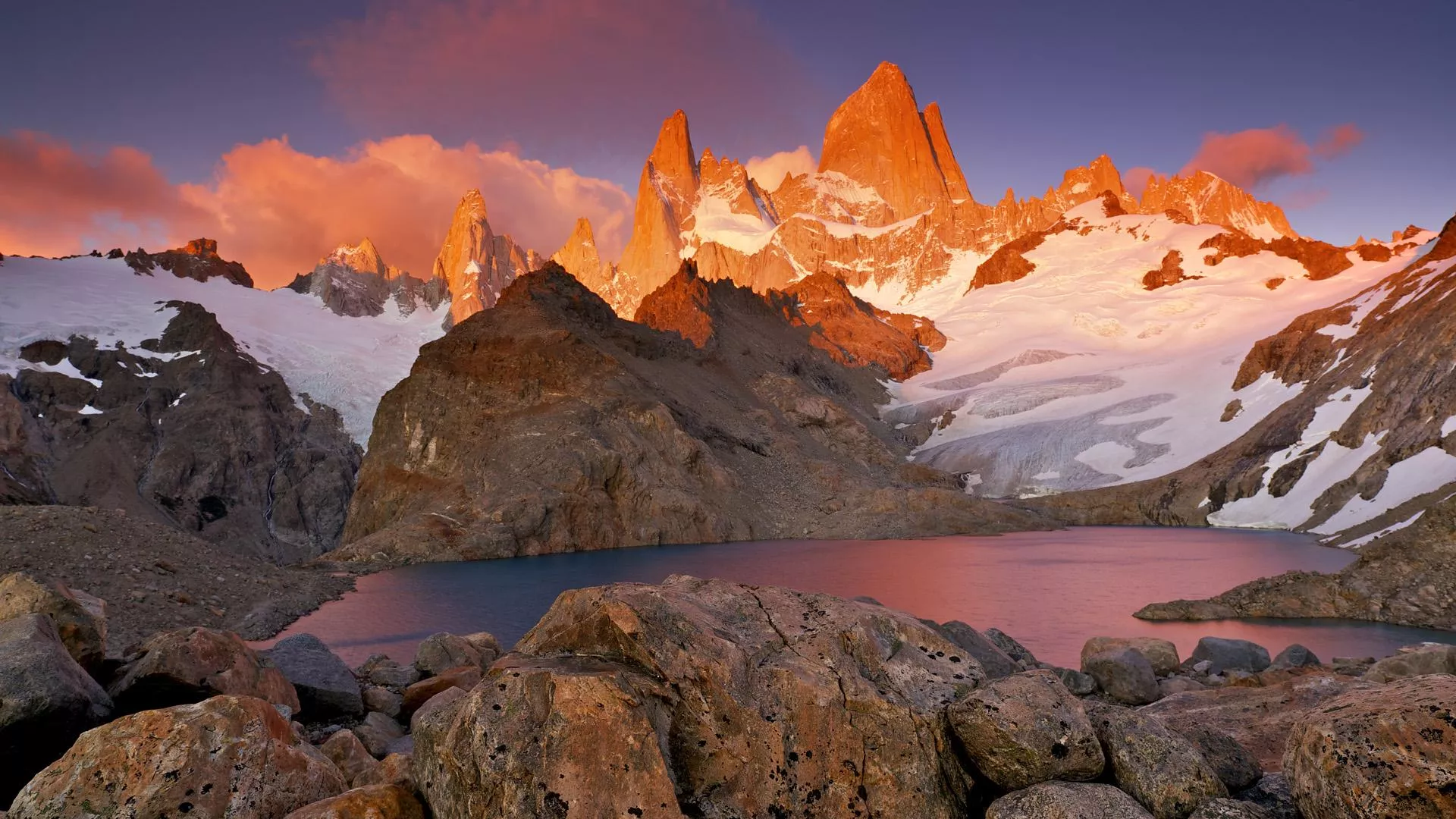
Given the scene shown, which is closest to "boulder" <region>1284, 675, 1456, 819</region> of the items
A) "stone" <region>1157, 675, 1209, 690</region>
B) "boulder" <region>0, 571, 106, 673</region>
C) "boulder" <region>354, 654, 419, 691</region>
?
"stone" <region>1157, 675, 1209, 690</region>

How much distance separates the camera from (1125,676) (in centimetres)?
1652

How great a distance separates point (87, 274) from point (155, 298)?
2733cm

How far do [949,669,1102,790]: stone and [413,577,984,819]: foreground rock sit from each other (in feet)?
0.97

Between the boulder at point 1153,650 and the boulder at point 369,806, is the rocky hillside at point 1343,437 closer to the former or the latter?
the boulder at point 1153,650

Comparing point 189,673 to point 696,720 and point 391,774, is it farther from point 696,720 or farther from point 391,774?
point 696,720

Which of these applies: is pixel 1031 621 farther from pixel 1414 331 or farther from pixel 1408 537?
pixel 1414 331

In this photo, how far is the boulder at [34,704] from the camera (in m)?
7.65

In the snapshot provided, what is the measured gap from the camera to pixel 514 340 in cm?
9425

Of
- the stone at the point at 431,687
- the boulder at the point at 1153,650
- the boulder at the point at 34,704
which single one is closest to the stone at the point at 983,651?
the boulder at the point at 1153,650

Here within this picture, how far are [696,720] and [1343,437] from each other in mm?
105150

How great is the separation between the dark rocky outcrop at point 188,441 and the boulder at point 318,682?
4310 inches

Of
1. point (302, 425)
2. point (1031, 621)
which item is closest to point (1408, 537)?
point (1031, 621)

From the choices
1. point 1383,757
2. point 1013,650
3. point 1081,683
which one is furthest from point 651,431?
point 1383,757

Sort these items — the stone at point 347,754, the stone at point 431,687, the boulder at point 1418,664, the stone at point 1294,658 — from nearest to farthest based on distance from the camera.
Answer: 1. the stone at point 347,754
2. the stone at point 431,687
3. the boulder at point 1418,664
4. the stone at point 1294,658
